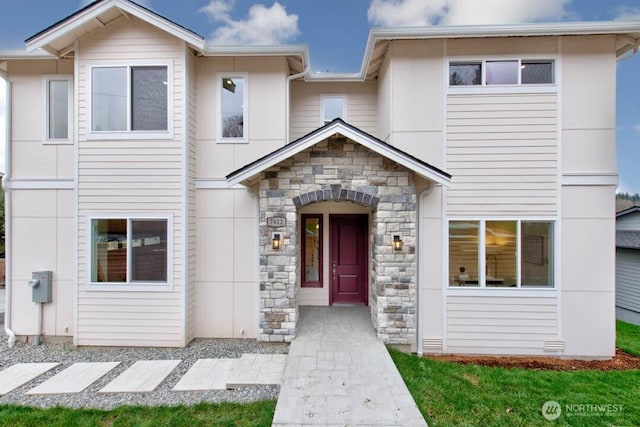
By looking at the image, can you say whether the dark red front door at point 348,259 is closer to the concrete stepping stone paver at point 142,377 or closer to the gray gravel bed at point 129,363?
the gray gravel bed at point 129,363

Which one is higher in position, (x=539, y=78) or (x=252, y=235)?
(x=539, y=78)

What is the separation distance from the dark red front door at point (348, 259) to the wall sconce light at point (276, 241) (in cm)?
227

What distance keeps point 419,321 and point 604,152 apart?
5.15 m

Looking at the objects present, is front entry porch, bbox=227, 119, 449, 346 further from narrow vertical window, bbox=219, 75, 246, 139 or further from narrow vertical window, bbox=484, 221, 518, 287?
narrow vertical window, bbox=484, 221, 518, 287

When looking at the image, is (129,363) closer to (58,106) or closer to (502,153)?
(58,106)

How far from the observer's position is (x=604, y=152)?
19.9ft

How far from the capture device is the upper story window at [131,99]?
248 inches

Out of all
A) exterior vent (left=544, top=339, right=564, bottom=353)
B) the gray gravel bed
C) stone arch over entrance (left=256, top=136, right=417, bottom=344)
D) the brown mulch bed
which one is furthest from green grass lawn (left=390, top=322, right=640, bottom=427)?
the gray gravel bed

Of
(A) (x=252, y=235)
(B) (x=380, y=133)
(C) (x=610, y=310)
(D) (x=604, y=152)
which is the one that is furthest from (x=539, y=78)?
(A) (x=252, y=235)

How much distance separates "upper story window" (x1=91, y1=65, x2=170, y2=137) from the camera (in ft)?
20.7

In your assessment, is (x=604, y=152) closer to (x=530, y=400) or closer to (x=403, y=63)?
(x=403, y=63)

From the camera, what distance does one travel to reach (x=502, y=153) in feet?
20.3

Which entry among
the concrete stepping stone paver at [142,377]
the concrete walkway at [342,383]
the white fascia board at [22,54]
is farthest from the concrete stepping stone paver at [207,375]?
the white fascia board at [22,54]

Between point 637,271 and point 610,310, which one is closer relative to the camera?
point 610,310
